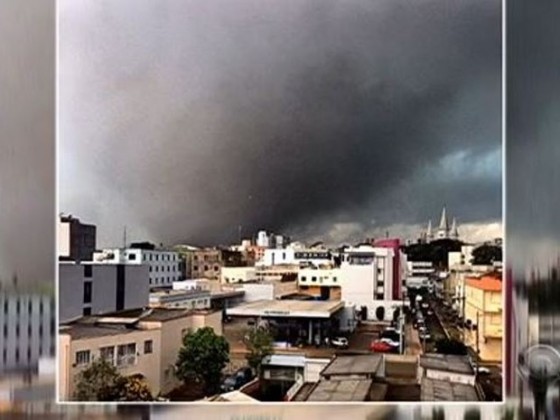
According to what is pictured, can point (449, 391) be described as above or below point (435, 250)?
below

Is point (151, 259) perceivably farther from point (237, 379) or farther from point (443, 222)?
point (443, 222)

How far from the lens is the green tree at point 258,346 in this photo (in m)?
2.13

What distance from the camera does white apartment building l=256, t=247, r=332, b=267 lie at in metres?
2.12

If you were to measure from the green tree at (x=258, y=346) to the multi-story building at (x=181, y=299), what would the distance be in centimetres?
18

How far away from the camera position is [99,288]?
2.14m

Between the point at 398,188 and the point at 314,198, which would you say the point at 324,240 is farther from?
the point at 398,188

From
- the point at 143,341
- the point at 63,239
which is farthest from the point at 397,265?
the point at 63,239

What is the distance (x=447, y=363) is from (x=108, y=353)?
107 cm

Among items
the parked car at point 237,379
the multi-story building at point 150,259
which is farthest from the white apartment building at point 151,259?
the parked car at point 237,379

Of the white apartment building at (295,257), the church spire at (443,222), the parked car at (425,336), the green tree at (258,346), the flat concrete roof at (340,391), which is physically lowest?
the flat concrete roof at (340,391)

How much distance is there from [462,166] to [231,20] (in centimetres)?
85

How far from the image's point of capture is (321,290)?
2.14m

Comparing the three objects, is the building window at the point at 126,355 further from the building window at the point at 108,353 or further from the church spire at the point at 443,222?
the church spire at the point at 443,222

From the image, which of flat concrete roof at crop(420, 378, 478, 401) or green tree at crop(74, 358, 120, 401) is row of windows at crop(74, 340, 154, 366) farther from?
flat concrete roof at crop(420, 378, 478, 401)
